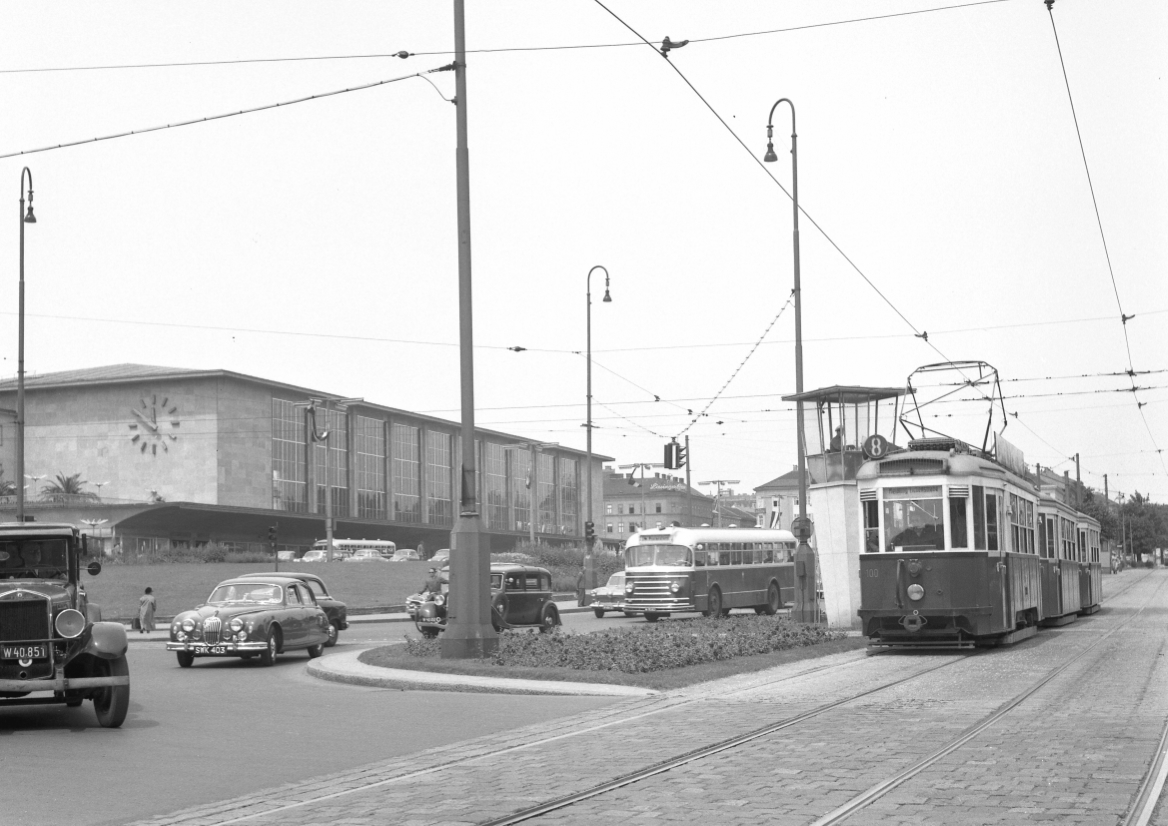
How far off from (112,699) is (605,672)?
6954 millimetres

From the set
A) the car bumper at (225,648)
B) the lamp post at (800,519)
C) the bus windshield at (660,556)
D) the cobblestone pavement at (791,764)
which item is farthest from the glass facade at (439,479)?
the cobblestone pavement at (791,764)

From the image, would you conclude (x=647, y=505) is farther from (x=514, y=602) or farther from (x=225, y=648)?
(x=225, y=648)

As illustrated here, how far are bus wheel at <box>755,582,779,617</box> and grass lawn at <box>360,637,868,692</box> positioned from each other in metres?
20.6

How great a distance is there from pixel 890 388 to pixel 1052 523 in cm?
494

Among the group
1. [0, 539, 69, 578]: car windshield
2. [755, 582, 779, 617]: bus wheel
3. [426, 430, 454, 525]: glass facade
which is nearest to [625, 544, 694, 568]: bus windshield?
[755, 582, 779, 617]: bus wheel

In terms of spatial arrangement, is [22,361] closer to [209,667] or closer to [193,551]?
[209,667]

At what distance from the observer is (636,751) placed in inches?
442

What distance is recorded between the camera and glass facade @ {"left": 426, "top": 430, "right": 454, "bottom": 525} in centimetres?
11406

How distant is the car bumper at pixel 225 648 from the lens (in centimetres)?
2227

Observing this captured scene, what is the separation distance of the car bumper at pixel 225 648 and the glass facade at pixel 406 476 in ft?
282

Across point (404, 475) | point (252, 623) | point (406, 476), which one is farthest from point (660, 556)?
point (406, 476)

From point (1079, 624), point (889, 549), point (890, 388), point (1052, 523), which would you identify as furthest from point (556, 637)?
point (1079, 624)

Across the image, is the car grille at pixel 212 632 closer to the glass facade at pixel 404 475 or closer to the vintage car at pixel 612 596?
the vintage car at pixel 612 596

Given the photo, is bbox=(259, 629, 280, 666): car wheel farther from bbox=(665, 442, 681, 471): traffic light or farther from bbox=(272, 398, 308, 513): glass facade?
bbox=(272, 398, 308, 513): glass facade
